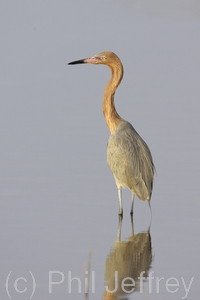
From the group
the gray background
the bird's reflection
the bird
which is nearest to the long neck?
the bird

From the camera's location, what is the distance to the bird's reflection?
24.7 ft

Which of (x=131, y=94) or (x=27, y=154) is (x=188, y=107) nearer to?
(x=131, y=94)

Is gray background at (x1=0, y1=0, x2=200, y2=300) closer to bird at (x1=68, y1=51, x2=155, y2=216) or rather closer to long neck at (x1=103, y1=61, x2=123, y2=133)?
bird at (x1=68, y1=51, x2=155, y2=216)

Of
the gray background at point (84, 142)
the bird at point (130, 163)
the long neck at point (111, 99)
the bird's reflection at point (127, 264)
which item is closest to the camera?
the bird's reflection at point (127, 264)

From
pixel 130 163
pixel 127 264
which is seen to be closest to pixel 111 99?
pixel 130 163

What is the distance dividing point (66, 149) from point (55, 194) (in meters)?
1.82

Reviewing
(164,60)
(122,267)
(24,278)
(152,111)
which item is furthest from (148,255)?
(164,60)

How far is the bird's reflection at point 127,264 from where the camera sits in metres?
7.54

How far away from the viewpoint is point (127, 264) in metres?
8.28

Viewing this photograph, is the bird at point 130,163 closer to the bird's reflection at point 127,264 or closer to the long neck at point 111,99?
the long neck at point 111,99

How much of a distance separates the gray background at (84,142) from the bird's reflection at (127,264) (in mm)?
78

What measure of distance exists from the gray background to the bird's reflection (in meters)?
0.08

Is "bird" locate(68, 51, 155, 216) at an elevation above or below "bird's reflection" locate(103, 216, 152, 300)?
above

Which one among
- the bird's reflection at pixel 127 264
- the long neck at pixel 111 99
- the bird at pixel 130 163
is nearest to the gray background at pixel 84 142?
the bird's reflection at pixel 127 264
